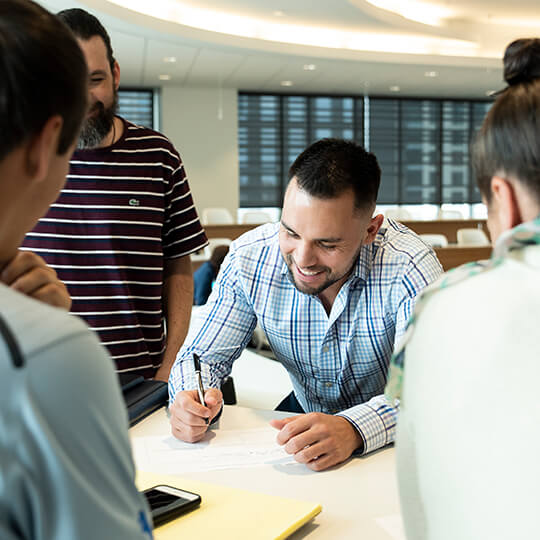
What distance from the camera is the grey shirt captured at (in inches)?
16.7

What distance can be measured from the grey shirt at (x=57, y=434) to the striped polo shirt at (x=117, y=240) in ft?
4.40

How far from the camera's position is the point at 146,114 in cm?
1070

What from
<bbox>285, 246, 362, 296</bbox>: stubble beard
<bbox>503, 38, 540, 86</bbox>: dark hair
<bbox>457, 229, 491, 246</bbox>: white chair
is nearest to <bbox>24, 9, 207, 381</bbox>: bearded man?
<bbox>285, 246, 362, 296</bbox>: stubble beard

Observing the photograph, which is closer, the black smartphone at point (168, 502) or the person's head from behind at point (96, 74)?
the black smartphone at point (168, 502)

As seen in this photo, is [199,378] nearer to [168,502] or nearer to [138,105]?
[168,502]

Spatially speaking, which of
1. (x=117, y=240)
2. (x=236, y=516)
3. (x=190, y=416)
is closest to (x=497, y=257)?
(x=236, y=516)

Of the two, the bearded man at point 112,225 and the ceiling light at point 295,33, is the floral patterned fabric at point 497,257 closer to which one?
the bearded man at point 112,225

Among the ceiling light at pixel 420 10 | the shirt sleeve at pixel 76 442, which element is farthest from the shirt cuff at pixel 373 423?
the ceiling light at pixel 420 10

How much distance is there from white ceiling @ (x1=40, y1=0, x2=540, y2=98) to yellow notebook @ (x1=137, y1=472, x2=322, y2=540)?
5.44 meters

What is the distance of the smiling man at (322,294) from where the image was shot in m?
1.55

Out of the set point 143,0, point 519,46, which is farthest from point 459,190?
point 519,46

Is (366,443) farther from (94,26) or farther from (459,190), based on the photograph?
(459,190)

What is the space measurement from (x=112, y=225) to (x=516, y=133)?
1316mm

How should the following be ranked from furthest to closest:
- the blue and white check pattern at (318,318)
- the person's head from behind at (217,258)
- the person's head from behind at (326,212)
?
the person's head from behind at (217,258), the blue and white check pattern at (318,318), the person's head from behind at (326,212)
